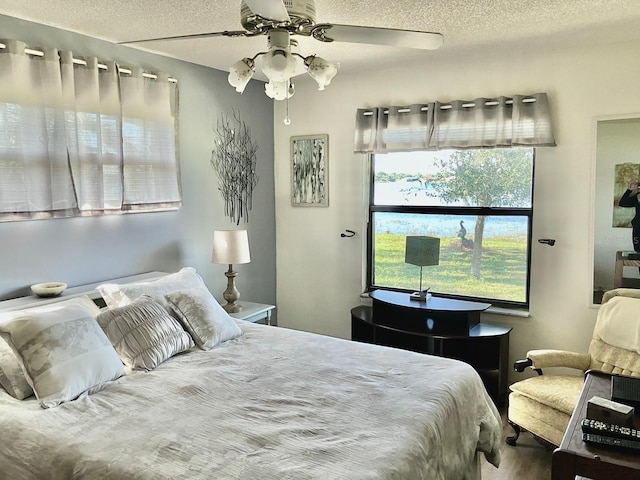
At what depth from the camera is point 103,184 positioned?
3.28 metres

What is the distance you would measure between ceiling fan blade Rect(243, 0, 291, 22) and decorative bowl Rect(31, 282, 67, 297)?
200 centimetres

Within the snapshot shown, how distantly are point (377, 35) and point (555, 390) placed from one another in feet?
7.23

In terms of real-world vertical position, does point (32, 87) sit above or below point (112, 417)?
above

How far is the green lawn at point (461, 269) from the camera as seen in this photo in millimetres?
3904

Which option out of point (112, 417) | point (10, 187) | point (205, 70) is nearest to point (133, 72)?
point (205, 70)

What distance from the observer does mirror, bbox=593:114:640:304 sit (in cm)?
335

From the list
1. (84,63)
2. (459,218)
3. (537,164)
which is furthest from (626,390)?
(84,63)

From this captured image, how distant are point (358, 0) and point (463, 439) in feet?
7.04

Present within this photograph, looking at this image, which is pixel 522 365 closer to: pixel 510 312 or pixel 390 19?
pixel 510 312

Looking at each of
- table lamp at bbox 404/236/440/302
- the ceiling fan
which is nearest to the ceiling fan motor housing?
the ceiling fan

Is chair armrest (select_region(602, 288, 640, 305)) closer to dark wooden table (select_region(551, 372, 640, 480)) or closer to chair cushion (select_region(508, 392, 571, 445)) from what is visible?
chair cushion (select_region(508, 392, 571, 445))

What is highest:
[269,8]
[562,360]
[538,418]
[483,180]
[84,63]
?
[84,63]

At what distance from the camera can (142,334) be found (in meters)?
2.69

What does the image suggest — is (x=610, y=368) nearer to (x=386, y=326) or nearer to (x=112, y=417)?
(x=386, y=326)
